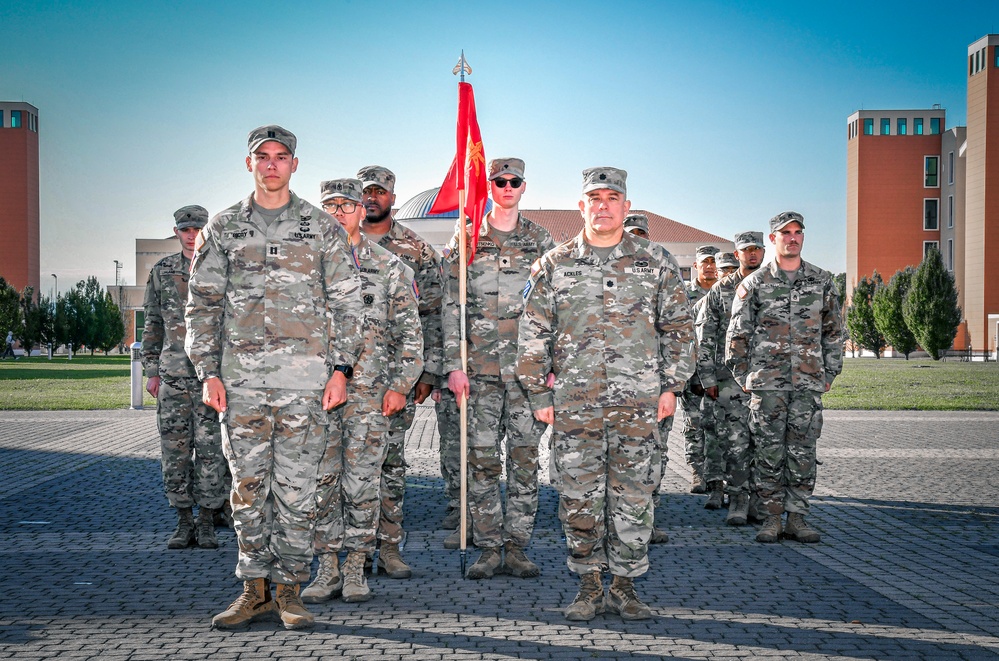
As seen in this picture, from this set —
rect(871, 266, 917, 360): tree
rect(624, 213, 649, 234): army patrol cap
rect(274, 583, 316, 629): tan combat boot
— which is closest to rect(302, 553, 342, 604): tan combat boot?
rect(274, 583, 316, 629): tan combat boot

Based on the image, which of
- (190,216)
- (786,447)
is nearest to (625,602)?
(786,447)

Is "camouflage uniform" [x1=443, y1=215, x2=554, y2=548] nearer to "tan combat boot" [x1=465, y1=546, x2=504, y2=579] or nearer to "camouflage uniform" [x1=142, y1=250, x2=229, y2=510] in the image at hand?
"tan combat boot" [x1=465, y1=546, x2=504, y2=579]

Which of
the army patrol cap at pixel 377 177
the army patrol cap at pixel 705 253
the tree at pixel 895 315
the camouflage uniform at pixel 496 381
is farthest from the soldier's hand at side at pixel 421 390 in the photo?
the tree at pixel 895 315

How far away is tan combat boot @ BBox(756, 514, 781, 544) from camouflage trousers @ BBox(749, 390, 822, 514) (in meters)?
0.06

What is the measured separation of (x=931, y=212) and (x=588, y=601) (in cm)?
9169

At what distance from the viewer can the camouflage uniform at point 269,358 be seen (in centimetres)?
528

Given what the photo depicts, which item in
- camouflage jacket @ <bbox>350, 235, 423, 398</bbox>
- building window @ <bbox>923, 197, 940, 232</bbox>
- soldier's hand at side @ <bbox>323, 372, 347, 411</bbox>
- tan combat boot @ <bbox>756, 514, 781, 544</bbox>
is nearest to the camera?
soldier's hand at side @ <bbox>323, 372, 347, 411</bbox>

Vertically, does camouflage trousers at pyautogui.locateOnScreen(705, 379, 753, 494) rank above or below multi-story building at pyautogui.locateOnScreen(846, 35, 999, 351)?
below

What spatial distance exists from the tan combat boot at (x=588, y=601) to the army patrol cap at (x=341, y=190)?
2.86m

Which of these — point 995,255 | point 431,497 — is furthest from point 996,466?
point 995,255

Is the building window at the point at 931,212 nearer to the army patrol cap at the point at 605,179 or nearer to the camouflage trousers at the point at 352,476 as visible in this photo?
the army patrol cap at the point at 605,179

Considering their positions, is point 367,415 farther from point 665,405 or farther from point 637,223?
point 637,223

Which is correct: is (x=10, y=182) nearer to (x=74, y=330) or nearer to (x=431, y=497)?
(x=74, y=330)

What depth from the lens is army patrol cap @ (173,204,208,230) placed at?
7.70 metres
